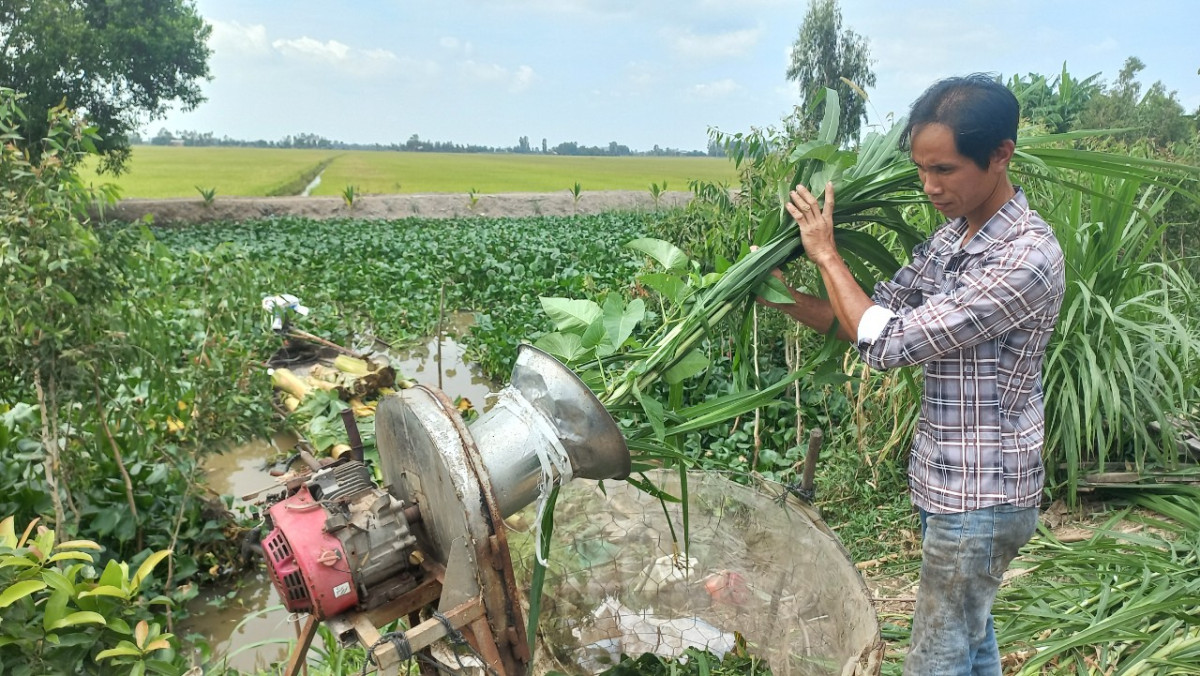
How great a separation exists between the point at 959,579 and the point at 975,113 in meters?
0.98

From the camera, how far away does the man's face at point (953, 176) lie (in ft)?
4.27

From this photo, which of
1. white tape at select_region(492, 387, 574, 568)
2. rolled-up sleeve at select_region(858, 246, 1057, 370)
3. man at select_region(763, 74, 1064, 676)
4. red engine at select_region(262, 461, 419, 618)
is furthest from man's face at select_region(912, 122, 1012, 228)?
red engine at select_region(262, 461, 419, 618)

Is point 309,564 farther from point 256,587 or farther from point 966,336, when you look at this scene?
point 256,587

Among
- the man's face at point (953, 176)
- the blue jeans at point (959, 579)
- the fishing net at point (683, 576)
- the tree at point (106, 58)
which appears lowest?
the fishing net at point (683, 576)

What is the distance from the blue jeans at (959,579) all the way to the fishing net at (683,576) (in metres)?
0.55

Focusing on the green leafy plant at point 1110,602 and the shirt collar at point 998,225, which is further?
the green leafy plant at point 1110,602

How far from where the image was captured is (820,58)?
33.4 meters

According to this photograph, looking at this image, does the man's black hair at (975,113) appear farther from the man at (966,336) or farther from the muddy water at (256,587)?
the muddy water at (256,587)

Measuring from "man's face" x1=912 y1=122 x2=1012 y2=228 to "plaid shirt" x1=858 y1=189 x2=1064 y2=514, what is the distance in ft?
0.15

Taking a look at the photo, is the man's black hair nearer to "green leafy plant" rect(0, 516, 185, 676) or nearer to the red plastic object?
the red plastic object

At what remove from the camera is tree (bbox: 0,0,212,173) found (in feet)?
42.2

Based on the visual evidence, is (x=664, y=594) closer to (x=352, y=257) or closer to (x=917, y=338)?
(x=917, y=338)

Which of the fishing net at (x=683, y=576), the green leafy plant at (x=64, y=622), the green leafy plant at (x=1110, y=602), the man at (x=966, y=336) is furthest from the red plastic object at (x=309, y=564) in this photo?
the green leafy plant at (x=1110, y=602)

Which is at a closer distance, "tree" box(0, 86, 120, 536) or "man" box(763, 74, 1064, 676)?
"man" box(763, 74, 1064, 676)
